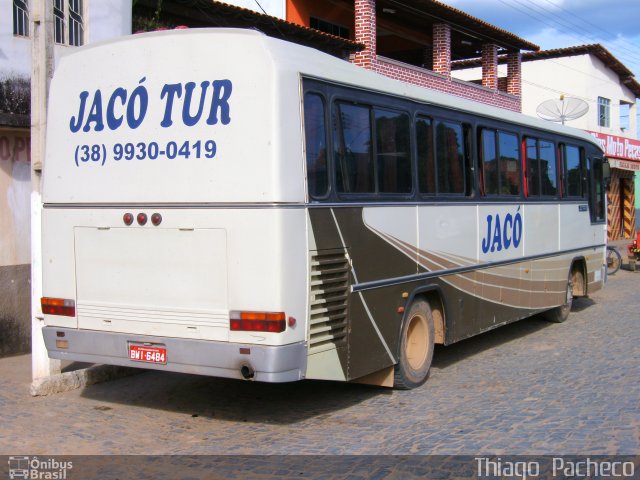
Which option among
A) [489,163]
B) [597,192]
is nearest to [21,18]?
[489,163]

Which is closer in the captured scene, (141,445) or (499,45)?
(141,445)

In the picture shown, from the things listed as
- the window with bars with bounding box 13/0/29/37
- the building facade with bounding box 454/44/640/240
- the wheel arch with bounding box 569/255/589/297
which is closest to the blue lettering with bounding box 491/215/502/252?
the wheel arch with bounding box 569/255/589/297

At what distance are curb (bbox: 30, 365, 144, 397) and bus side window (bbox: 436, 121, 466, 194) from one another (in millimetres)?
4110

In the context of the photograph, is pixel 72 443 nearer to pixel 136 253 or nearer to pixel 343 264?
pixel 136 253

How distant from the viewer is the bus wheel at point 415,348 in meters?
7.50

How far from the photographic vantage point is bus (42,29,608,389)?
18.8 ft

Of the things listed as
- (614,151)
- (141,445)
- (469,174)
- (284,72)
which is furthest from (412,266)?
(614,151)

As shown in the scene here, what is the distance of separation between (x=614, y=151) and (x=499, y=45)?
34.9 feet

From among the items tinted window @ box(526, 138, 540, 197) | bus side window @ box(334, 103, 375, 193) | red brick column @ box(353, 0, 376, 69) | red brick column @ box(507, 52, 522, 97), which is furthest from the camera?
red brick column @ box(507, 52, 522, 97)

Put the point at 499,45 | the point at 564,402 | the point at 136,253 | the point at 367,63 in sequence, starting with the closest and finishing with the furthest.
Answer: the point at 136,253, the point at 564,402, the point at 367,63, the point at 499,45

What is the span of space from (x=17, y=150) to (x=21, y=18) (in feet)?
5.38

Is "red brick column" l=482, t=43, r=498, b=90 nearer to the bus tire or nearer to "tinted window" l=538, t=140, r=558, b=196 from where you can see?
the bus tire

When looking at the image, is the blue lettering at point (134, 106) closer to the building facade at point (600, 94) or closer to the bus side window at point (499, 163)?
the bus side window at point (499, 163)

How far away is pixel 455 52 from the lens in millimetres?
24328
